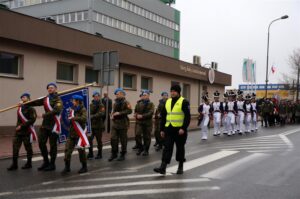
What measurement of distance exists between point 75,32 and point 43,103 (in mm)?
9642

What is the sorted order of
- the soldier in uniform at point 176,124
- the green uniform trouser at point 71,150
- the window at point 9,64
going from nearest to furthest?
the soldier in uniform at point 176,124
the green uniform trouser at point 71,150
the window at point 9,64

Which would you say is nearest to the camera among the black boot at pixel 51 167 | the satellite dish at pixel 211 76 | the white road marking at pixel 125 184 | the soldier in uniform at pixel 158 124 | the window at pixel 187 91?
the white road marking at pixel 125 184

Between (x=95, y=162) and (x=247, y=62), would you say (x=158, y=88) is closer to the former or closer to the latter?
(x=247, y=62)

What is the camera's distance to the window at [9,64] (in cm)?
1541

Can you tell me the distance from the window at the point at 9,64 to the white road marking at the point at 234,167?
9.56m

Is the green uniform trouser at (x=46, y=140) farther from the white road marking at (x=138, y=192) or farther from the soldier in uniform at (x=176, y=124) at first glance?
the white road marking at (x=138, y=192)

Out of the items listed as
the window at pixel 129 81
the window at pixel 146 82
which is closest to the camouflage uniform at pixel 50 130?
the window at pixel 129 81

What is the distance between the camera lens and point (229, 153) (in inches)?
462

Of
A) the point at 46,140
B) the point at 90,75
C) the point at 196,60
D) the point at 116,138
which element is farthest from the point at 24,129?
the point at 196,60

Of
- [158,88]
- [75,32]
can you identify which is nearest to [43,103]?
[75,32]

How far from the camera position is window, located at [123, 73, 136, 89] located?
22.9 m

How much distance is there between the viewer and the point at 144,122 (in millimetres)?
11930

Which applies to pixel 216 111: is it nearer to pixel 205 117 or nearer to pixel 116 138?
pixel 205 117

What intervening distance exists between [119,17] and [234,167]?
5188 centimetres
